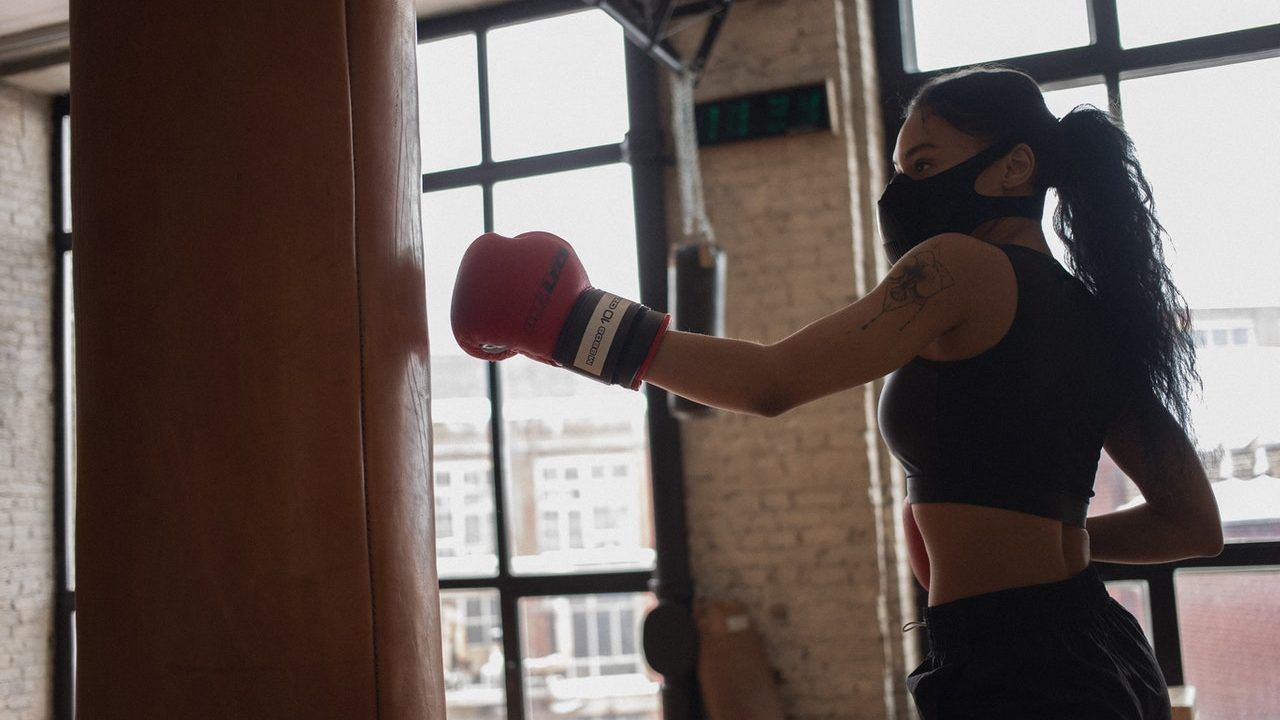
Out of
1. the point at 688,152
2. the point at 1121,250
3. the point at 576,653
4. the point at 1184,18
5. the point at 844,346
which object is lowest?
the point at 576,653

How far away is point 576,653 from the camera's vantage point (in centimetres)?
454

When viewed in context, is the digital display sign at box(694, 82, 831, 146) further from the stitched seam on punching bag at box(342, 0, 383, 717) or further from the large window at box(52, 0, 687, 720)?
the stitched seam on punching bag at box(342, 0, 383, 717)

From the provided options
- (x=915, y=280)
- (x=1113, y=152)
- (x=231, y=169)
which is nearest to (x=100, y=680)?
(x=231, y=169)

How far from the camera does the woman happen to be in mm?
1121

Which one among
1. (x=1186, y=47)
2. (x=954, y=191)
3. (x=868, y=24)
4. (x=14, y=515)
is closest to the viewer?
(x=954, y=191)

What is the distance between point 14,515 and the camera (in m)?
5.25

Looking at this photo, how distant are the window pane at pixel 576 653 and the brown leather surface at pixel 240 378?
12.4 ft

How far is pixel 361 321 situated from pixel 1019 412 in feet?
2.46

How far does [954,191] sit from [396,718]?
902 mm

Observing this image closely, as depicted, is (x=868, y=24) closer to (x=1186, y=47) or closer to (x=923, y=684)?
(x=1186, y=47)

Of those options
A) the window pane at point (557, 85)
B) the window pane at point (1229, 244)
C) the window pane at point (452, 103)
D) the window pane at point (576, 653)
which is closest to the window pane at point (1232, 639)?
the window pane at point (1229, 244)

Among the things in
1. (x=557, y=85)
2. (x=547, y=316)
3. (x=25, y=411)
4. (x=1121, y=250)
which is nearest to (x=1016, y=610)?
(x=1121, y=250)

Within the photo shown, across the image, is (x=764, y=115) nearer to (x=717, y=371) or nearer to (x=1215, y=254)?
(x=1215, y=254)

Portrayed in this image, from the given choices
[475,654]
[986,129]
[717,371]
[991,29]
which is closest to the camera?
[717,371]
